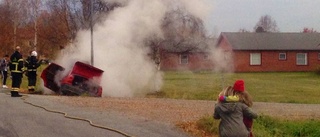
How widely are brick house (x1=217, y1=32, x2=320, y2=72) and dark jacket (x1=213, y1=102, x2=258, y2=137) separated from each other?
53.2 meters

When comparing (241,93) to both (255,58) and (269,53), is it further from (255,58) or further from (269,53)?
(269,53)

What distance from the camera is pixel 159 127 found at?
41.8ft

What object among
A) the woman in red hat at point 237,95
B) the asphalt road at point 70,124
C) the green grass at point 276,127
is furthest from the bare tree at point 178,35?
the woman in red hat at point 237,95

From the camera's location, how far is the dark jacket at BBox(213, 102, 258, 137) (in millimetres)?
8578

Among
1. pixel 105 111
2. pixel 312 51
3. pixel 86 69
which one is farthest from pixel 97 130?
pixel 312 51

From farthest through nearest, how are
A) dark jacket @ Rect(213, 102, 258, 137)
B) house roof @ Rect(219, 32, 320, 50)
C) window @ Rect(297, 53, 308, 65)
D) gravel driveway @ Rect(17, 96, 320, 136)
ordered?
window @ Rect(297, 53, 308, 65)
house roof @ Rect(219, 32, 320, 50)
gravel driveway @ Rect(17, 96, 320, 136)
dark jacket @ Rect(213, 102, 258, 137)

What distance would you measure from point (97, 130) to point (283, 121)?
205 inches

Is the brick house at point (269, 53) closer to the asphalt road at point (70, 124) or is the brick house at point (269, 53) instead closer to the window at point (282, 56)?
the window at point (282, 56)

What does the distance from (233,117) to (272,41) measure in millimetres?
58341

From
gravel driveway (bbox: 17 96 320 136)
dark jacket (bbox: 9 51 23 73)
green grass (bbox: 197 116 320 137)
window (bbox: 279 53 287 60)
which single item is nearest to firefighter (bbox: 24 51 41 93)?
dark jacket (bbox: 9 51 23 73)

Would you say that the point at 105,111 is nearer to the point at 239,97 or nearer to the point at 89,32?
the point at 239,97

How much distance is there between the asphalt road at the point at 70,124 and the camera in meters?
11.5

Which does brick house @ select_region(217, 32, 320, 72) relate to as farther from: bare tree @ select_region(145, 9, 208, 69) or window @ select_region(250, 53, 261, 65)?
bare tree @ select_region(145, 9, 208, 69)

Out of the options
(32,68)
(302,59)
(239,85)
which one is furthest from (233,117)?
(302,59)
